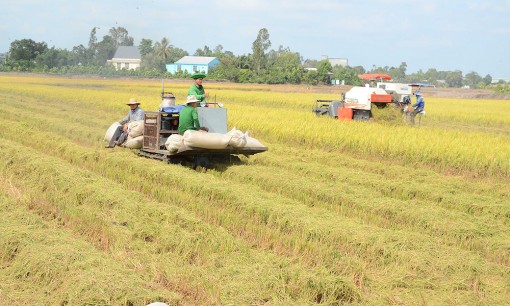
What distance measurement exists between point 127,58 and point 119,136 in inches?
4084

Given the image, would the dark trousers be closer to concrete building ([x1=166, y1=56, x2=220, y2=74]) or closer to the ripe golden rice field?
the ripe golden rice field

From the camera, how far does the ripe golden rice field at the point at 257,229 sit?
4746 mm

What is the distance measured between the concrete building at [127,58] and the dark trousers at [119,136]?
100m

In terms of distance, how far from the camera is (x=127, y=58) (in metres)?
112

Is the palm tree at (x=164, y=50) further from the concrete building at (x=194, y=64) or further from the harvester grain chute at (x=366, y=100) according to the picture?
the harvester grain chute at (x=366, y=100)

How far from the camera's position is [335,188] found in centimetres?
882

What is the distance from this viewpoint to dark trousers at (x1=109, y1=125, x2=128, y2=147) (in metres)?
11.9

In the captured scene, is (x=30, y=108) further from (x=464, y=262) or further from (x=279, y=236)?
(x=464, y=262)

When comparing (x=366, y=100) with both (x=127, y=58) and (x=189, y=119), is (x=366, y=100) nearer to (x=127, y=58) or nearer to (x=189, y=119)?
(x=189, y=119)

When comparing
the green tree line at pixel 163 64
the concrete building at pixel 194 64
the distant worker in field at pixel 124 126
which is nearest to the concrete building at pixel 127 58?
the green tree line at pixel 163 64

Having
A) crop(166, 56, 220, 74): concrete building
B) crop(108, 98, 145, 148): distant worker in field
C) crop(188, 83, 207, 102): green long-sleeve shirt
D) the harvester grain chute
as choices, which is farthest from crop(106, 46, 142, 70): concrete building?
crop(188, 83, 207, 102): green long-sleeve shirt

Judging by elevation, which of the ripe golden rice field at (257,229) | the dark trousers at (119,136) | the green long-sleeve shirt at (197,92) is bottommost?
the ripe golden rice field at (257,229)

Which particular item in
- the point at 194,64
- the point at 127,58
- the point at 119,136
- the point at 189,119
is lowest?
the point at 119,136

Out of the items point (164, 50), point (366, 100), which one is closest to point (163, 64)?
point (164, 50)
